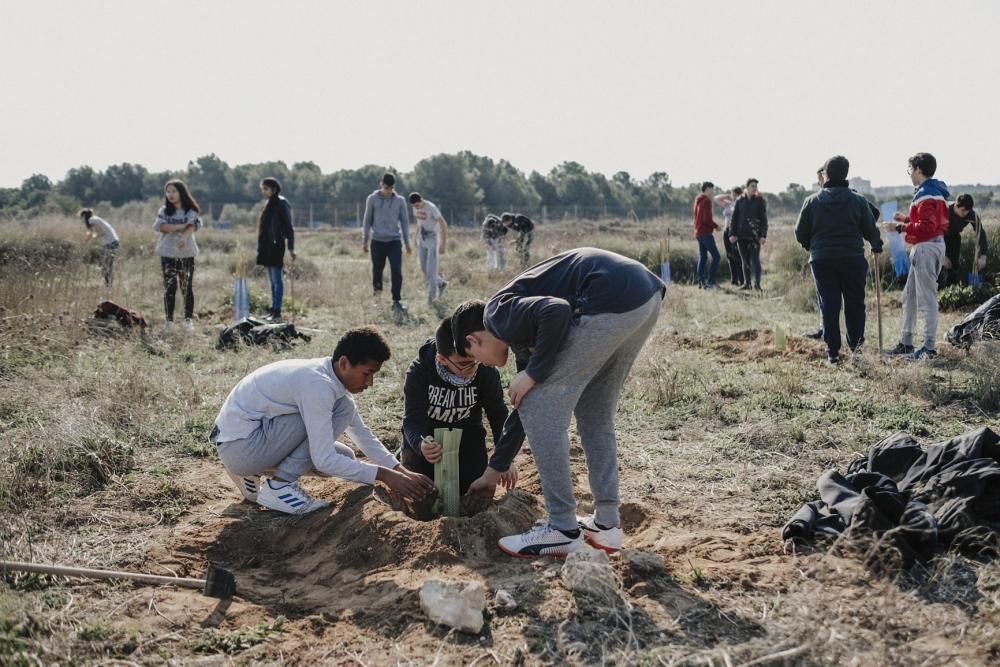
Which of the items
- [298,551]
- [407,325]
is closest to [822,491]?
[298,551]

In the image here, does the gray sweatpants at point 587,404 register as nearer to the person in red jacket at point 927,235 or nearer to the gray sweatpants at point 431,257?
the person in red jacket at point 927,235

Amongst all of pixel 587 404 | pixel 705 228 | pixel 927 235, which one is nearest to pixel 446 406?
pixel 587 404

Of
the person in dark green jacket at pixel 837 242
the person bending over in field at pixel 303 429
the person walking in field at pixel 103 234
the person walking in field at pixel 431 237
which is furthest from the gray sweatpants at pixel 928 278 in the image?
the person walking in field at pixel 103 234

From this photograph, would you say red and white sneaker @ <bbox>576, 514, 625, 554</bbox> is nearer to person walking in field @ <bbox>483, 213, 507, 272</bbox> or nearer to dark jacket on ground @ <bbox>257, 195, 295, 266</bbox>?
dark jacket on ground @ <bbox>257, 195, 295, 266</bbox>

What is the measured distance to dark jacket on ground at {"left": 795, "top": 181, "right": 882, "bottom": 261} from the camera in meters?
6.49

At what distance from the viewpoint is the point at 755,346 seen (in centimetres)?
773

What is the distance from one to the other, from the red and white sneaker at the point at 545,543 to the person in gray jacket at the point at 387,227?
23.1 ft

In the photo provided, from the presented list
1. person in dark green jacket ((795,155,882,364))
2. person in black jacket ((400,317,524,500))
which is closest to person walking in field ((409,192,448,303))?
person in dark green jacket ((795,155,882,364))

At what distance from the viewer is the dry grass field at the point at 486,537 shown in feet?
8.35

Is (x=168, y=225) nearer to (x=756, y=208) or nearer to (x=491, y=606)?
(x=491, y=606)

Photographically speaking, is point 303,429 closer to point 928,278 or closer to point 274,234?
point 928,278

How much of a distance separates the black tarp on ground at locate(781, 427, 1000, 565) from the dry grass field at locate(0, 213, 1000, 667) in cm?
11

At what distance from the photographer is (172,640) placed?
2.64 metres

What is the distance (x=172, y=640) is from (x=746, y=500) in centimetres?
264
